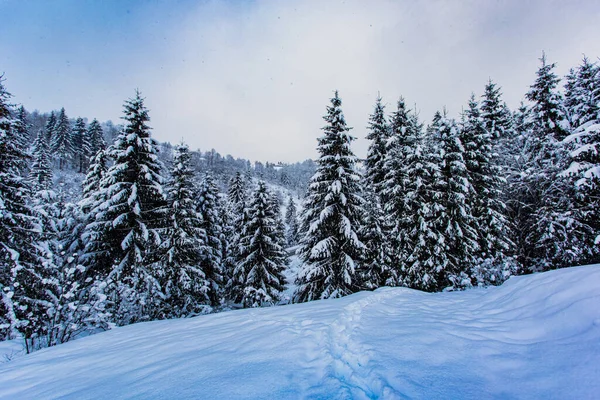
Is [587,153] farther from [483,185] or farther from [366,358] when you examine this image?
[366,358]

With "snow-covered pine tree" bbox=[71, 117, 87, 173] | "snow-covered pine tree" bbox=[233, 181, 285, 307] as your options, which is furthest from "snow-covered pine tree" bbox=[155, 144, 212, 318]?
"snow-covered pine tree" bbox=[71, 117, 87, 173]

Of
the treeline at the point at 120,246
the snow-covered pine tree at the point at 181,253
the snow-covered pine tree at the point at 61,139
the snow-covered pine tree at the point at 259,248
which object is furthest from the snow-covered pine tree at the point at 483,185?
the snow-covered pine tree at the point at 61,139

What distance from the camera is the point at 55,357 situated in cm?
493

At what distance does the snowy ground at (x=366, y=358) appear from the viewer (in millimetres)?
2680

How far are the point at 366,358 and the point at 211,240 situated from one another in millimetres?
19473

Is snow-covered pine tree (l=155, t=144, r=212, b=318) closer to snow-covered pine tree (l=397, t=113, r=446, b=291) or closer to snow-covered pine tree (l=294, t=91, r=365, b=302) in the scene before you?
snow-covered pine tree (l=294, t=91, r=365, b=302)

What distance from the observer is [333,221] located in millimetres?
14312

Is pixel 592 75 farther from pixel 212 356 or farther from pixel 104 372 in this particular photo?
pixel 104 372

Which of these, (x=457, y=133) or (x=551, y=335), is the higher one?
(x=457, y=133)

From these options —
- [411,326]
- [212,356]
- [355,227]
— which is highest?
[355,227]

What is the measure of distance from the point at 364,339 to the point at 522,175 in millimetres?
18479

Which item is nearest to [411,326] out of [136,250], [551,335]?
[551,335]

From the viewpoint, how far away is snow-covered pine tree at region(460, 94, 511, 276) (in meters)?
17.1

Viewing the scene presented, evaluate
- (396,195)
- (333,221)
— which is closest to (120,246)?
(333,221)
